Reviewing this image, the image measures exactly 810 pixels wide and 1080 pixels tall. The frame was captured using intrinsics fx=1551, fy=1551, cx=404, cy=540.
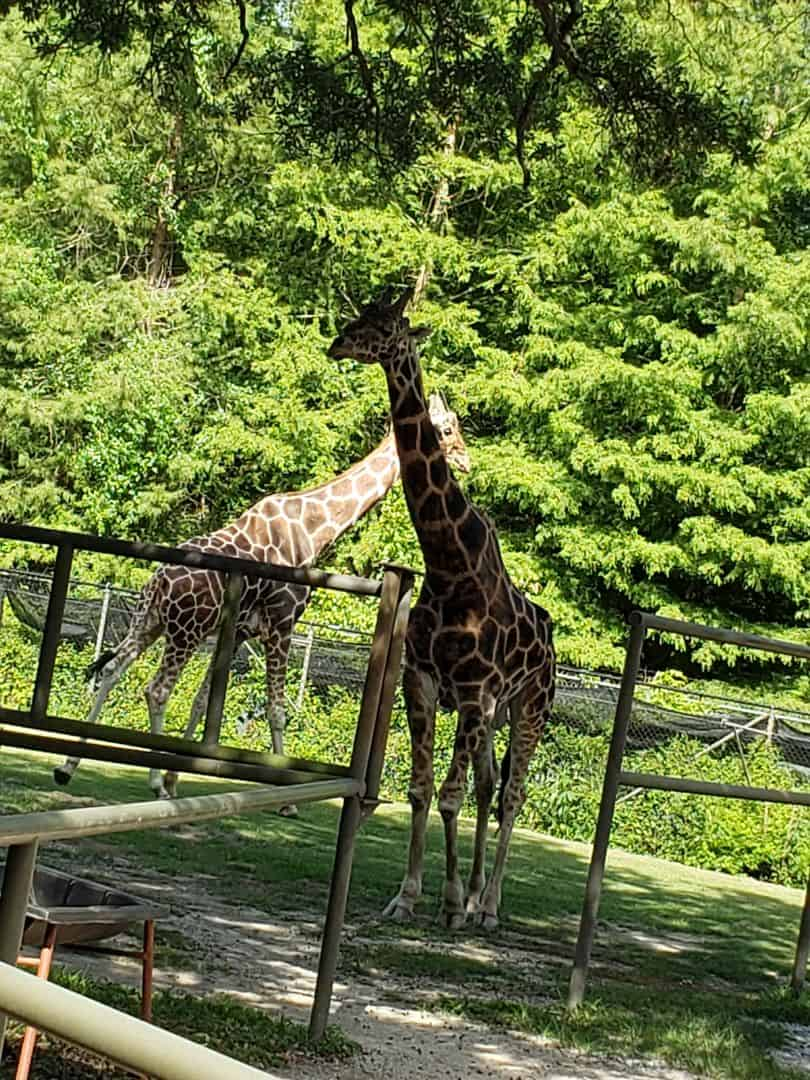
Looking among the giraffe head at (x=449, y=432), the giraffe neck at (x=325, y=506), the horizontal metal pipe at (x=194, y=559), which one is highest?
the giraffe head at (x=449, y=432)

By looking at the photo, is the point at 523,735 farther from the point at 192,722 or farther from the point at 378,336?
the point at 192,722

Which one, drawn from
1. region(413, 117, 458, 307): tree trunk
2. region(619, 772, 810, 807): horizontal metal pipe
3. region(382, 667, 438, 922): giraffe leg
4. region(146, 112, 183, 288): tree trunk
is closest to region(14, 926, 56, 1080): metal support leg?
region(619, 772, 810, 807): horizontal metal pipe

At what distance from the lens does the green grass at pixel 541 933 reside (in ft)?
18.1

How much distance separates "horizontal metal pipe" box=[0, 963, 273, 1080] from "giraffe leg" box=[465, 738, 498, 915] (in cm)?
653

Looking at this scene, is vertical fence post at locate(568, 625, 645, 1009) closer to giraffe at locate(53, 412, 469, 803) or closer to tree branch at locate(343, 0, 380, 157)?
giraffe at locate(53, 412, 469, 803)

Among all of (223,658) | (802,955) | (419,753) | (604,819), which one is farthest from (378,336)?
(802,955)

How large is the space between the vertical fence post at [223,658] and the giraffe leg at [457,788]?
2.96 meters

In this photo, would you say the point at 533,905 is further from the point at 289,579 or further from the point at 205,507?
the point at 205,507

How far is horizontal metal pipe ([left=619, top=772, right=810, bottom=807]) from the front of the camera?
5719 mm

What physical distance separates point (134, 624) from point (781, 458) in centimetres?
1344

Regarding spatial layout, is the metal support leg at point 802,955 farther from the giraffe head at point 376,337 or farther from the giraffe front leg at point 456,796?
the giraffe head at point 376,337

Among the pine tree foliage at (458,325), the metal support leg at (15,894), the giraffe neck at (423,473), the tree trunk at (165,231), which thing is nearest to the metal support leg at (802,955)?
the giraffe neck at (423,473)

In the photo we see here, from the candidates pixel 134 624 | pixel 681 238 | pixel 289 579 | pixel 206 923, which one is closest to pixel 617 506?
pixel 681 238

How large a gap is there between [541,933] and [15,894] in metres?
5.81
